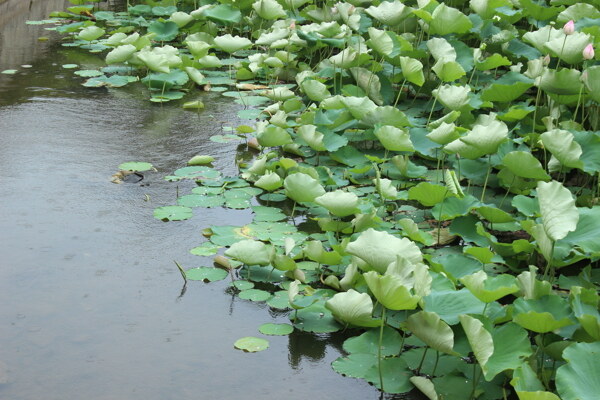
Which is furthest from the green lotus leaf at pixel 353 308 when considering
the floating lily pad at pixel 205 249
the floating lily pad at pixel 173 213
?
the floating lily pad at pixel 173 213

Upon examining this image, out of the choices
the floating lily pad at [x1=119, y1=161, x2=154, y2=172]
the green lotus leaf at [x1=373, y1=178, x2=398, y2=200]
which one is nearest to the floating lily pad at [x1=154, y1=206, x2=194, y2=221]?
the floating lily pad at [x1=119, y1=161, x2=154, y2=172]

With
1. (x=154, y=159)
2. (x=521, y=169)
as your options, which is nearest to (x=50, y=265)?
(x=154, y=159)

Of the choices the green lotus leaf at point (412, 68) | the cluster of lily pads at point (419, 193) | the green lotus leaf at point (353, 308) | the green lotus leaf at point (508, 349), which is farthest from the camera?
the green lotus leaf at point (412, 68)

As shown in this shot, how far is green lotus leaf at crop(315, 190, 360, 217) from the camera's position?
6.77 feet

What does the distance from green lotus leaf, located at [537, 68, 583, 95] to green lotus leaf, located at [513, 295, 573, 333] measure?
45.9 inches

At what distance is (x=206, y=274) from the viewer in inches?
Answer: 77.3

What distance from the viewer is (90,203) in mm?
2328

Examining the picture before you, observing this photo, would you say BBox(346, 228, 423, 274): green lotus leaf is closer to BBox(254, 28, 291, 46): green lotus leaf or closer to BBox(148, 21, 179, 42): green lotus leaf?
BBox(254, 28, 291, 46): green lotus leaf

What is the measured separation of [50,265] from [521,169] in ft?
4.53

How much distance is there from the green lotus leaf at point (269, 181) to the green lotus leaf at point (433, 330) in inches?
40.9

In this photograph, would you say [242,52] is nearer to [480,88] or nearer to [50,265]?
[480,88]

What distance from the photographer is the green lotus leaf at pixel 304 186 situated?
226 cm

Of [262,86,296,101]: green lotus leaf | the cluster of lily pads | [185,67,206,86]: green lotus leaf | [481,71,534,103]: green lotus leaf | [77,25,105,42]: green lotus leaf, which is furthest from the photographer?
[77,25,105,42]: green lotus leaf

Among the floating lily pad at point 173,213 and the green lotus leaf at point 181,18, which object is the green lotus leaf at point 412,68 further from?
the green lotus leaf at point 181,18
